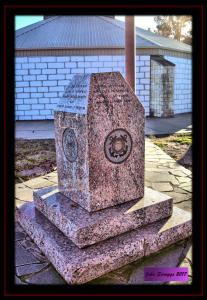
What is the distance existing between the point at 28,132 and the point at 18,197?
593 cm

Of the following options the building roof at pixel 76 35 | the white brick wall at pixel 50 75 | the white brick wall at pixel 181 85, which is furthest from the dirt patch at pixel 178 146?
the white brick wall at pixel 181 85

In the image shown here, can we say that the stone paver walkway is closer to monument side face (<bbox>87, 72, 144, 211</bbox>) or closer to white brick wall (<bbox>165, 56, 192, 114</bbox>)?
monument side face (<bbox>87, 72, 144, 211</bbox>)

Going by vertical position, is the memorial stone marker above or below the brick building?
below

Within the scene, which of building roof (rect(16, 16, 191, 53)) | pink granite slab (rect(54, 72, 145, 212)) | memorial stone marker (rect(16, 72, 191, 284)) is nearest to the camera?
memorial stone marker (rect(16, 72, 191, 284))

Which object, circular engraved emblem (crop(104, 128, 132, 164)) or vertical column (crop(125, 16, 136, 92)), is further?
vertical column (crop(125, 16, 136, 92))

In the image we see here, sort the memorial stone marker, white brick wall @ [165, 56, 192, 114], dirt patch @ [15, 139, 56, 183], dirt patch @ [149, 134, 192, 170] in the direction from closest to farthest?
the memorial stone marker, dirt patch @ [15, 139, 56, 183], dirt patch @ [149, 134, 192, 170], white brick wall @ [165, 56, 192, 114]

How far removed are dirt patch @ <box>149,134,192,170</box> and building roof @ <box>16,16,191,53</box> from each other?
545 centimetres

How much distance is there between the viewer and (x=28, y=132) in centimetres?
972

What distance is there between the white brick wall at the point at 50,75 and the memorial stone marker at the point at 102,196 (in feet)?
31.9

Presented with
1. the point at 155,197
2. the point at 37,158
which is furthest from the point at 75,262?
the point at 37,158

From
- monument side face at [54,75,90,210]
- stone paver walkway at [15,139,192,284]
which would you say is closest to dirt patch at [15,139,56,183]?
stone paver walkway at [15,139,192,284]

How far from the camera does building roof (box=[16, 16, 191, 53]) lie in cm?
1217
